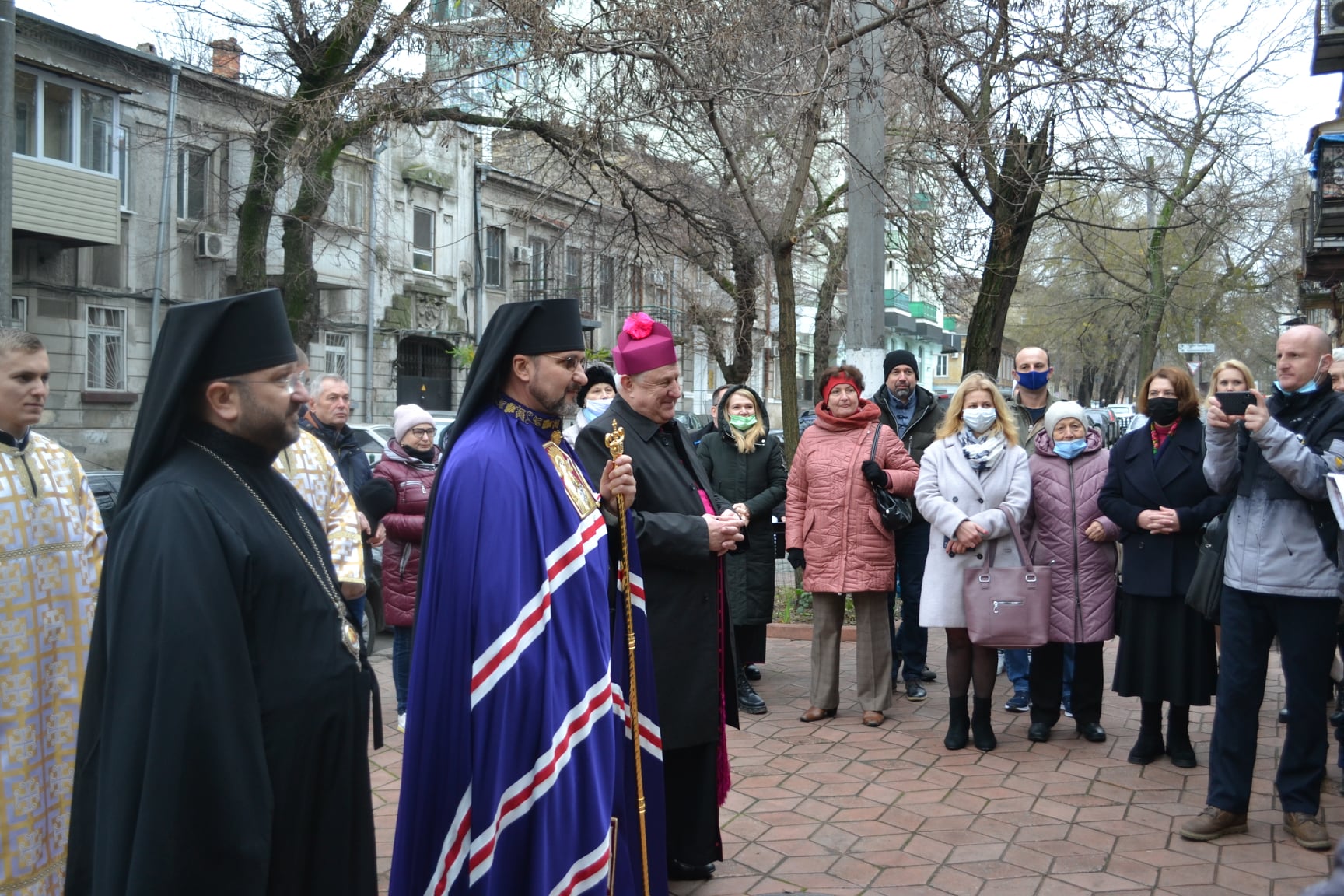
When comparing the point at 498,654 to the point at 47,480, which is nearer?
the point at 498,654

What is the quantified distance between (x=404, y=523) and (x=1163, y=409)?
13.4 ft

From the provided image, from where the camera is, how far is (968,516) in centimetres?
627

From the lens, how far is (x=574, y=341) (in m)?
3.53

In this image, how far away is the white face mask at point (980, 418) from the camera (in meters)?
6.39

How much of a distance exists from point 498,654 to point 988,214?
31.4ft

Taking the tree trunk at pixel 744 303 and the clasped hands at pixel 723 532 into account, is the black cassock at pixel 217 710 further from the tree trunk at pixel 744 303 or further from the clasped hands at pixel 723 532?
the tree trunk at pixel 744 303

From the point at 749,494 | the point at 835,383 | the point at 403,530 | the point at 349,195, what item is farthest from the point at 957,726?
the point at 349,195

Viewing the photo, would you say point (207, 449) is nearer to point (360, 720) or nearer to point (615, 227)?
point (360, 720)

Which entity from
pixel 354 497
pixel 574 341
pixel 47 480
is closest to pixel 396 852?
pixel 574 341

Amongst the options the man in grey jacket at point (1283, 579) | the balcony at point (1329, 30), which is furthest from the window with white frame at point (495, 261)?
the man in grey jacket at point (1283, 579)

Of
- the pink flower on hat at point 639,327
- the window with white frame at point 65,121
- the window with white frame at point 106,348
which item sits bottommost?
the pink flower on hat at point 639,327

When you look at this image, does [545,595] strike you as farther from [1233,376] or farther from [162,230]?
[162,230]

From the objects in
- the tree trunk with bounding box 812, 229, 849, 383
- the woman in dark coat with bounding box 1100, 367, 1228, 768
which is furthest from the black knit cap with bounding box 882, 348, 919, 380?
the tree trunk with bounding box 812, 229, 849, 383

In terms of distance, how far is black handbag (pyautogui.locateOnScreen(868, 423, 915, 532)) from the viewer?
670cm
